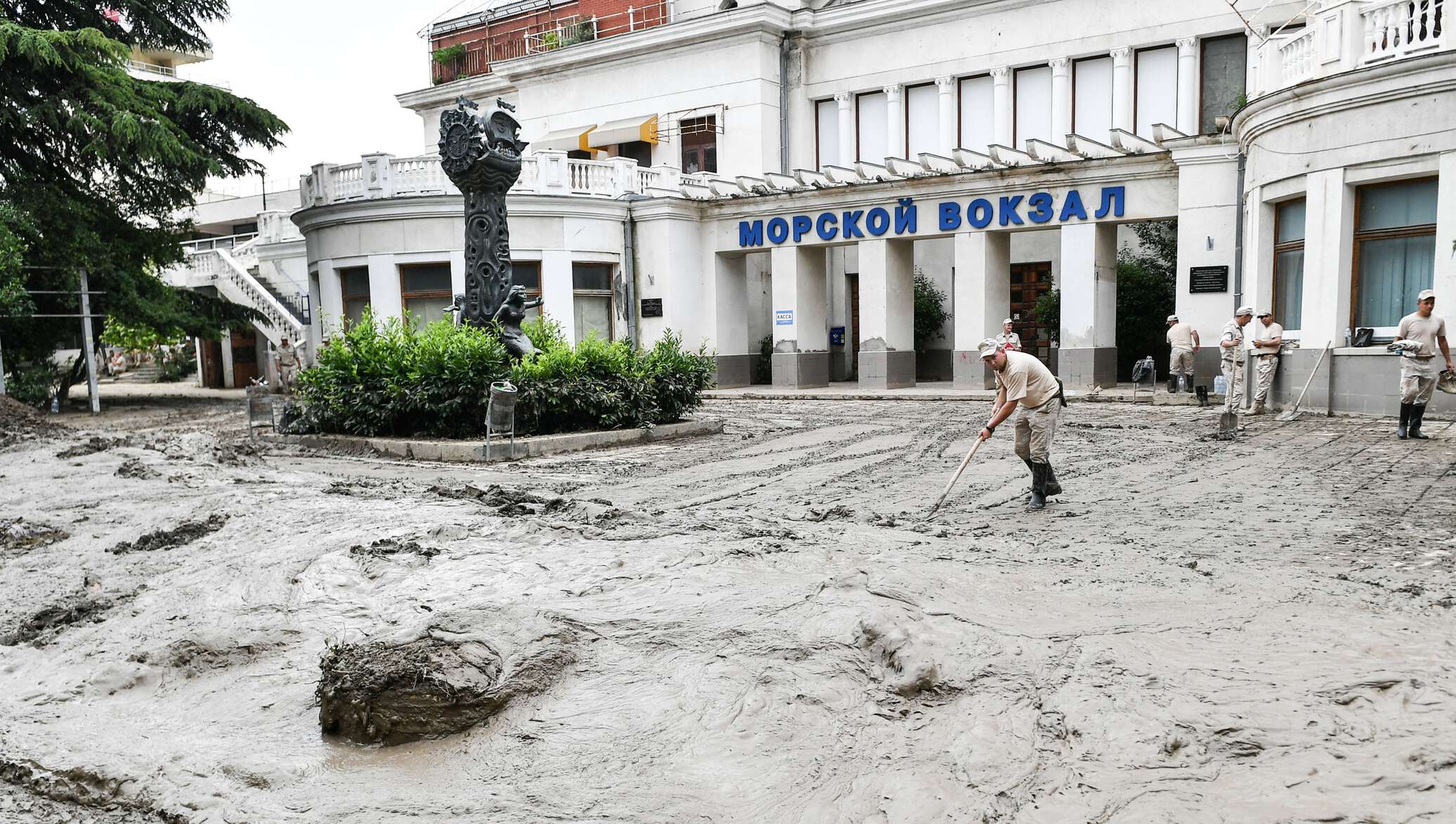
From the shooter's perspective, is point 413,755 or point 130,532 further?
point 130,532

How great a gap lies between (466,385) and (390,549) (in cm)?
686

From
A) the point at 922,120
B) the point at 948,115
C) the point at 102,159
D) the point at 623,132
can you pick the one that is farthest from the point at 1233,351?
the point at 102,159

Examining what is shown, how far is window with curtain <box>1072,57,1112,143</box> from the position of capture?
26.3 m

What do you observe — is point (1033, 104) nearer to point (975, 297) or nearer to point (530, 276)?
point (975, 297)

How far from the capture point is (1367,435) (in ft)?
45.3

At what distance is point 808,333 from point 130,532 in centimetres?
1986

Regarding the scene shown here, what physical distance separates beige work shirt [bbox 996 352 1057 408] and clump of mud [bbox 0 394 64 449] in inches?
549

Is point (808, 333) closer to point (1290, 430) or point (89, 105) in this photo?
point (1290, 430)

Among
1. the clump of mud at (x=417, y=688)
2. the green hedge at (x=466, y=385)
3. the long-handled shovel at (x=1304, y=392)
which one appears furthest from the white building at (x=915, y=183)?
the clump of mud at (x=417, y=688)

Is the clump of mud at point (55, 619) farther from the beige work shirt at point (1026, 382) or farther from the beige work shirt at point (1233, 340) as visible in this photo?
the beige work shirt at point (1233, 340)

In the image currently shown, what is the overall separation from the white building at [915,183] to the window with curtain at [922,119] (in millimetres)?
75

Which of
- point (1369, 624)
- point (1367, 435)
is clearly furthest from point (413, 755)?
point (1367, 435)

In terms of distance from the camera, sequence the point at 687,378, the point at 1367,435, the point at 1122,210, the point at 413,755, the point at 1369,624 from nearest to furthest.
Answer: the point at 413,755 < the point at 1369,624 < the point at 1367,435 < the point at 687,378 < the point at 1122,210

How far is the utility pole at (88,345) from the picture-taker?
23.1m
